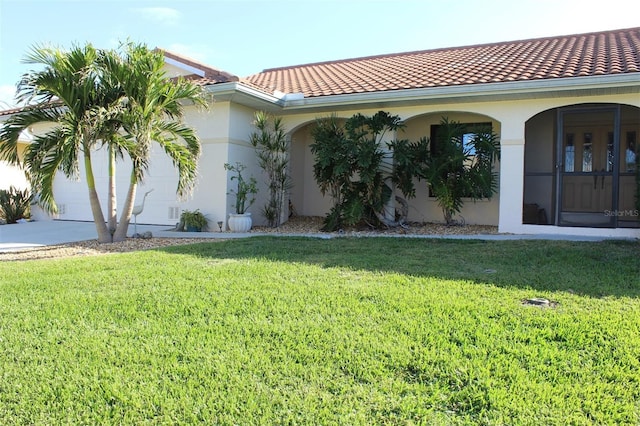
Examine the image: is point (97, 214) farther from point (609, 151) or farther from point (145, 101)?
point (609, 151)

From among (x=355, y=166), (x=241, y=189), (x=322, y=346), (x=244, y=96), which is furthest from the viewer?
(x=241, y=189)

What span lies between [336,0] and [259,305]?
9261 millimetres

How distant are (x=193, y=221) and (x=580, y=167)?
9211 millimetres

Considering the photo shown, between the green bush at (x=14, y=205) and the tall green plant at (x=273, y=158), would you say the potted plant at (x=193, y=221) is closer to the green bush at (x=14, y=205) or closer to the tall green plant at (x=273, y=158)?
the tall green plant at (x=273, y=158)

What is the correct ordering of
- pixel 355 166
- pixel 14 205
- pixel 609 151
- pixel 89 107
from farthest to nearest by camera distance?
pixel 14 205 < pixel 609 151 < pixel 355 166 < pixel 89 107

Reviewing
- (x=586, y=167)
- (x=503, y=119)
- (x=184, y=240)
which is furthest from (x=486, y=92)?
(x=184, y=240)

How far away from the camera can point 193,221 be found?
1100 centimetres

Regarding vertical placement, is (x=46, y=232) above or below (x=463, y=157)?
below

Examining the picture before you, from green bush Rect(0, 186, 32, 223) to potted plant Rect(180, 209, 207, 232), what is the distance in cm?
562

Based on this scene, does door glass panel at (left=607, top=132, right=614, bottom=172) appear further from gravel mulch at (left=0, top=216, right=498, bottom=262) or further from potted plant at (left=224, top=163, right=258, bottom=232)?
potted plant at (left=224, top=163, right=258, bottom=232)

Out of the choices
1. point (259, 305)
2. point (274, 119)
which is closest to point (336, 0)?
point (274, 119)

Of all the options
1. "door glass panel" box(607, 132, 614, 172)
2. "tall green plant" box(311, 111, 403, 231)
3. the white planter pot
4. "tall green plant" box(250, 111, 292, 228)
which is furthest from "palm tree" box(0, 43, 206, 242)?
"door glass panel" box(607, 132, 614, 172)

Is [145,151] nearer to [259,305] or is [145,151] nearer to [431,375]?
[259,305]

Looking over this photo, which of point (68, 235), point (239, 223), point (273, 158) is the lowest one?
point (68, 235)
